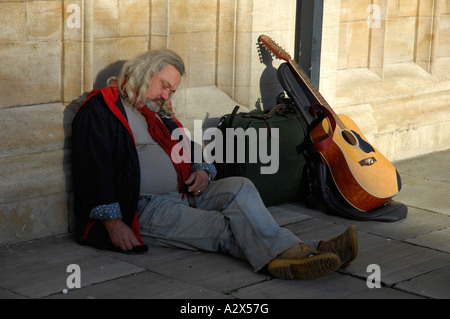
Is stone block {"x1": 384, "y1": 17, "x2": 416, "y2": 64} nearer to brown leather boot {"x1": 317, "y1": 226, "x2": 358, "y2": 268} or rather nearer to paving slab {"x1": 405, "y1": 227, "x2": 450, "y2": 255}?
paving slab {"x1": 405, "y1": 227, "x2": 450, "y2": 255}

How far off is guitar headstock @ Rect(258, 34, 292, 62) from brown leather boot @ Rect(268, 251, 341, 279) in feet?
6.12

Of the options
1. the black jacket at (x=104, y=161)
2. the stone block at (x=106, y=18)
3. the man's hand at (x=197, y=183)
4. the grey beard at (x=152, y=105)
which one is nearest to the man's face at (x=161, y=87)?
the grey beard at (x=152, y=105)

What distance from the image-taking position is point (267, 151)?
16.0 feet

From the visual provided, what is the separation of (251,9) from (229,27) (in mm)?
197

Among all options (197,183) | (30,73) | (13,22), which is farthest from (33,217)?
(13,22)

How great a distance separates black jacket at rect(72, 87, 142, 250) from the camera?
3.92m

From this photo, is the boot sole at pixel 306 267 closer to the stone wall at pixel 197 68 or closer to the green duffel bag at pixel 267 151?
the green duffel bag at pixel 267 151

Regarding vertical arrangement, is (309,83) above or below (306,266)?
above

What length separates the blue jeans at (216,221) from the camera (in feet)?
12.5

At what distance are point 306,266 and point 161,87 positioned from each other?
1301 mm

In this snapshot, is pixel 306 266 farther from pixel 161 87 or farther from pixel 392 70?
pixel 392 70

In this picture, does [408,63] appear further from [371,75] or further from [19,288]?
[19,288]

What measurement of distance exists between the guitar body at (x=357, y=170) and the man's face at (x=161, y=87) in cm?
120

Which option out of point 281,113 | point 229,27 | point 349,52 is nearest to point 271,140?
point 281,113
